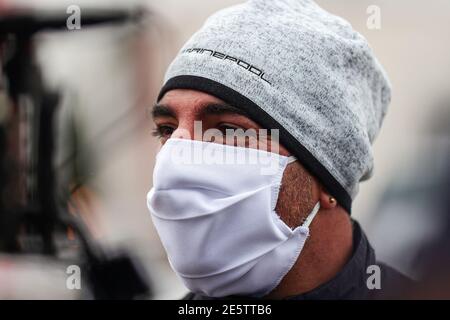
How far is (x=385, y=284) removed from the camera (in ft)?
5.55

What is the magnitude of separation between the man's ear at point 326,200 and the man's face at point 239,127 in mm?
30

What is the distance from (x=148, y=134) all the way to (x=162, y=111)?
197 cm

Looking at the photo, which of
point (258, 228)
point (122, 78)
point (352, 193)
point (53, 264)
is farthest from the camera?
point (122, 78)

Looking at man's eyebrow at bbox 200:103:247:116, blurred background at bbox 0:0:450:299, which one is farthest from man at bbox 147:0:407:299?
blurred background at bbox 0:0:450:299

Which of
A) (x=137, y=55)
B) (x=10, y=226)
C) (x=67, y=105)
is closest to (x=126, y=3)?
(x=137, y=55)

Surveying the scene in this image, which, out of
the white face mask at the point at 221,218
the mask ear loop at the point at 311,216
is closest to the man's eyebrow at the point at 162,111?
the white face mask at the point at 221,218

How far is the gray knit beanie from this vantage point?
1.50 meters

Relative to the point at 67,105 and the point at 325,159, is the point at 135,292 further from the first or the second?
the point at 325,159

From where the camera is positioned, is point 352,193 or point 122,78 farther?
point 122,78

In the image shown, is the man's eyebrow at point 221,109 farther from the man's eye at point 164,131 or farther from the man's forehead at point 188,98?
the man's eye at point 164,131

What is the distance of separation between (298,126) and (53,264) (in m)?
2.35

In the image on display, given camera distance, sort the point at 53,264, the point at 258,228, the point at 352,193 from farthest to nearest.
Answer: the point at 53,264, the point at 352,193, the point at 258,228

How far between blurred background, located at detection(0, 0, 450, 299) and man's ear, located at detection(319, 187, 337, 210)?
131cm

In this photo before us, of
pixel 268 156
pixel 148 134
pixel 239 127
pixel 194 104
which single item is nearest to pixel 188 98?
pixel 194 104
